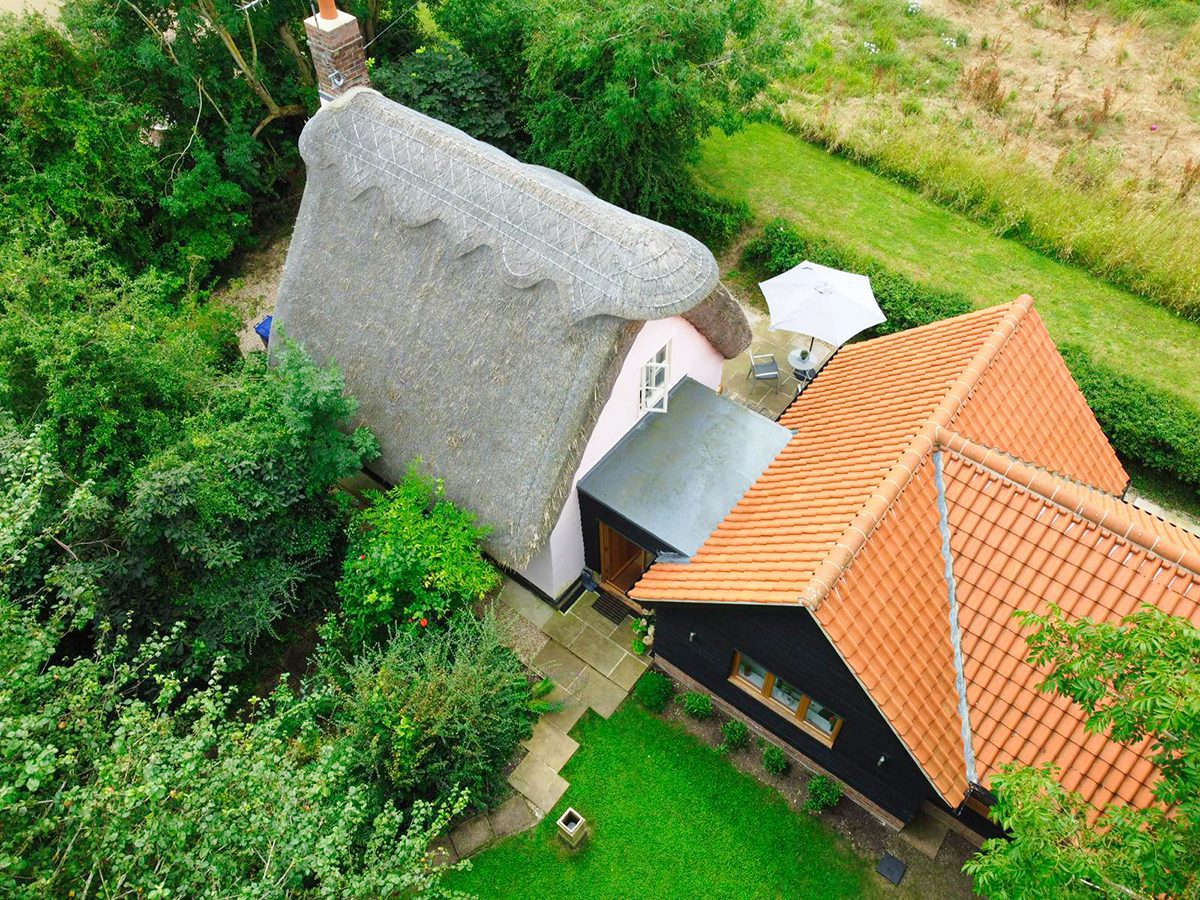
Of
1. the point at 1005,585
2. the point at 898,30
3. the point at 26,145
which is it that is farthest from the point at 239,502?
the point at 898,30

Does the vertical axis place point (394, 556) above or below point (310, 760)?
above

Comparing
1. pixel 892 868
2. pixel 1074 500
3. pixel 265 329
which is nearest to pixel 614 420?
pixel 1074 500

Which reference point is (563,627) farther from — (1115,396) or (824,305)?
(1115,396)

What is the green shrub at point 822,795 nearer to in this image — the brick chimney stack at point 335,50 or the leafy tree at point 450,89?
the brick chimney stack at point 335,50

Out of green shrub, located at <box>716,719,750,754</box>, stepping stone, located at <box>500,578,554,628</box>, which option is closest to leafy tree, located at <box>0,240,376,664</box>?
stepping stone, located at <box>500,578,554,628</box>

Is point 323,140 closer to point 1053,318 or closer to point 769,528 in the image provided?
point 769,528

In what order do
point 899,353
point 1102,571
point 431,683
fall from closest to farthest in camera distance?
point 1102,571 < point 431,683 < point 899,353

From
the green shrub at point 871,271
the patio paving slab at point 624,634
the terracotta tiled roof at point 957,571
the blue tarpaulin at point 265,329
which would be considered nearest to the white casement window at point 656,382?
the terracotta tiled roof at point 957,571

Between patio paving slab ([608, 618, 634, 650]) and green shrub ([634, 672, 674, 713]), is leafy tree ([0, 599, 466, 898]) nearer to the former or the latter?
green shrub ([634, 672, 674, 713])
